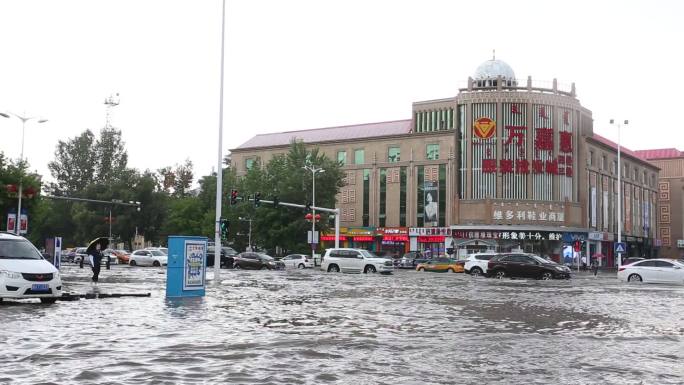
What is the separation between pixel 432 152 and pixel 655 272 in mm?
40538

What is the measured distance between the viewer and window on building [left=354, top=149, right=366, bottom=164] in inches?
3135

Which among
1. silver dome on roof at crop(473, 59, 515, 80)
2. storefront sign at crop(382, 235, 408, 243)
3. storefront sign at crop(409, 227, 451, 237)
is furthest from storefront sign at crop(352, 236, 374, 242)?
silver dome on roof at crop(473, 59, 515, 80)

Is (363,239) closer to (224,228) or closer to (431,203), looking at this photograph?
(431,203)

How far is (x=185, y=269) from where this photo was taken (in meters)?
19.8

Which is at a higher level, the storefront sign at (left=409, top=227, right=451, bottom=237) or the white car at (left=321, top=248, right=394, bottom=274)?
the storefront sign at (left=409, top=227, right=451, bottom=237)

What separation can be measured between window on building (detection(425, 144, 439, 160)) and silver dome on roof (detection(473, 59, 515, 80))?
873 cm

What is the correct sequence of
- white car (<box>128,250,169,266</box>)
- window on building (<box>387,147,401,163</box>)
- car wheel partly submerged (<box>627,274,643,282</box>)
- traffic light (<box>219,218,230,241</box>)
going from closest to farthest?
1. traffic light (<box>219,218,230,241</box>)
2. car wheel partly submerged (<box>627,274,643,282</box>)
3. white car (<box>128,250,169,266</box>)
4. window on building (<box>387,147,401,163</box>)

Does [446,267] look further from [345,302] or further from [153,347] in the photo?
[153,347]

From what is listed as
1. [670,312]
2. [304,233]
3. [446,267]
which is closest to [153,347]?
[670,312]

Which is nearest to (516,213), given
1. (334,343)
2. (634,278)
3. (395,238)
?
(395,238)

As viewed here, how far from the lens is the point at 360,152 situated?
7994 centimetres

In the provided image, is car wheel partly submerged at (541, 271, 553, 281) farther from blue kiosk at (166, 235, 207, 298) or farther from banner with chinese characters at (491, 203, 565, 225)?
banner with chinese characters at (491, 203, 565, 225)

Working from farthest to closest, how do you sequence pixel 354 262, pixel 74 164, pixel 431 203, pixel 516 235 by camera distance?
pixel 74 164 → pixel 431 203 → pixel 516 235 → pixel 354 262

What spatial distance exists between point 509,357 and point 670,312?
389 inches
